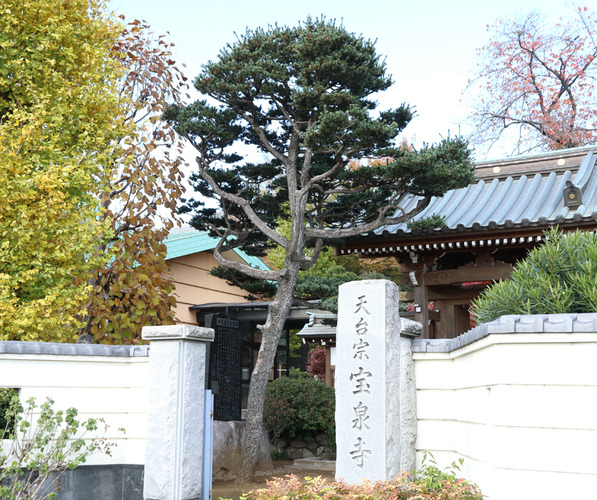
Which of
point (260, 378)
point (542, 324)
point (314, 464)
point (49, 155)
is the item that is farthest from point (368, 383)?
point (314, 464)

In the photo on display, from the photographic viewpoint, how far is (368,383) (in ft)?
21.9

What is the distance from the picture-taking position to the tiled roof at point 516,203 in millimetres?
11891

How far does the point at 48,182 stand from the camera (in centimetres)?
798

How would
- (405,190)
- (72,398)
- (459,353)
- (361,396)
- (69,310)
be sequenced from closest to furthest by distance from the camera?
(459,353)
(361,396)
(72,398)
(69,310)
(405,190)

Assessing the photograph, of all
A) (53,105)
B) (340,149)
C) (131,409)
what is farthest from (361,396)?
(53,105)

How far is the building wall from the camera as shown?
683 inches

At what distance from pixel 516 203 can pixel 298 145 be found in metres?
4.88

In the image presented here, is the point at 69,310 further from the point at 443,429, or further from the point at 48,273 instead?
the point at 443,429

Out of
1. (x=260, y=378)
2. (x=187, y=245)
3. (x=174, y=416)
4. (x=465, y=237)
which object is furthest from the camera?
(x=187, y=245)

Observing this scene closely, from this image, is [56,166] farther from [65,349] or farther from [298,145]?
[298,145]

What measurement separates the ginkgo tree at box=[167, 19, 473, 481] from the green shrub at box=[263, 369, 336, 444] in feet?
9.01

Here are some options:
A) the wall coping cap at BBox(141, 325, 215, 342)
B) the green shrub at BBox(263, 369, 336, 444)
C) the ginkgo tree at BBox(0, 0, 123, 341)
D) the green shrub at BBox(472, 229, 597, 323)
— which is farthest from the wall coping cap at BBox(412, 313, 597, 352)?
the green shrub at BBox(263, 369, 336, 444)

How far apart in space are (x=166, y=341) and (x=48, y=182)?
2.54 meters

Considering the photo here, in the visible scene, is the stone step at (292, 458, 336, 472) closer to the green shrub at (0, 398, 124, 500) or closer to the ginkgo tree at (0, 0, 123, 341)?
the ginkgo tree at (0, 0, 123, 341)
